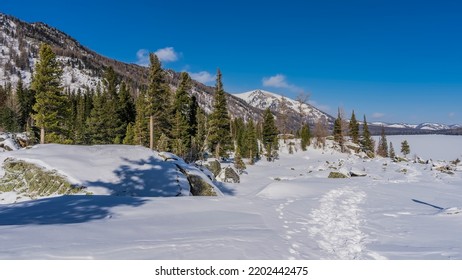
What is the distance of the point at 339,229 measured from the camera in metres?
9.46

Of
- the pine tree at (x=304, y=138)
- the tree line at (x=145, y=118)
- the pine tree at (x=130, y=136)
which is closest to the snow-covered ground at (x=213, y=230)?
the tree line at (x=145, y=118)

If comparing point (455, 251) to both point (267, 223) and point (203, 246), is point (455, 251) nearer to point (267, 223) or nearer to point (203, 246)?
point (267, 223)

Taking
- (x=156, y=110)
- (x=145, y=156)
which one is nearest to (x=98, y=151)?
Result: (x=145, y=156)

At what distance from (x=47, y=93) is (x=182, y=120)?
1878cm

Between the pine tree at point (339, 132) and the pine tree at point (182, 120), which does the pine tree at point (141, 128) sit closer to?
the pine tree at point (182, 120)

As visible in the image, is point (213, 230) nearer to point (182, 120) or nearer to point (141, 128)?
point (141, 128)

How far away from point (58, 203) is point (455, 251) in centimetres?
1099

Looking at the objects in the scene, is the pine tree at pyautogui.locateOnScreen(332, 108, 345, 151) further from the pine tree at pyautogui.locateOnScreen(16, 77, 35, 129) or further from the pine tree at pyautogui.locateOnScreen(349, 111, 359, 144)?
the pine tree at pyautogui.locateOnScreen(16, 77, 35, 129)

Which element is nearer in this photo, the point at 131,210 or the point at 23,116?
the point at 131,210

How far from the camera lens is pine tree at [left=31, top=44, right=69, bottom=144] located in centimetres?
3272

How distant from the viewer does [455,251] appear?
691 cm

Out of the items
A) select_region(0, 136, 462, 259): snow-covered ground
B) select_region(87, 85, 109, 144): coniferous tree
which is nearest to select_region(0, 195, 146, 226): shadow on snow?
select_region(0, 136, 462, 259): snow-covered ground

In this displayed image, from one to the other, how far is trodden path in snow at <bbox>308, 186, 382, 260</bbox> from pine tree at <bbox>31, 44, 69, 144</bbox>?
99.2ft

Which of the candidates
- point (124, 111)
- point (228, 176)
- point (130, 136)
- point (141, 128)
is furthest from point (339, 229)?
point (124, 111)
